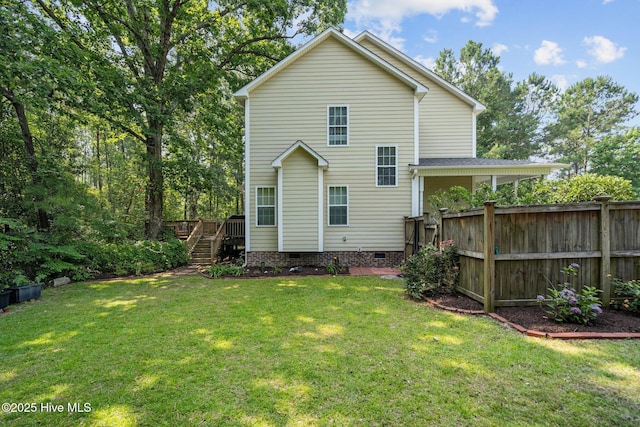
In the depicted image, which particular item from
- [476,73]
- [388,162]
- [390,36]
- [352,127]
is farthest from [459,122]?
[476,73]

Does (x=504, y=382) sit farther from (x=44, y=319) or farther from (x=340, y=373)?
(x=44, y=319)

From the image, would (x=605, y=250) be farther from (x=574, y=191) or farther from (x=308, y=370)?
(x=308, y=370)

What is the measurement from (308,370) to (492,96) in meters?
27.8

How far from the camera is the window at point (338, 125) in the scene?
10.2 m

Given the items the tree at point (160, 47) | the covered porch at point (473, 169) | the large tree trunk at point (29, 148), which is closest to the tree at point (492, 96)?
the covered porch at point (473, 169)

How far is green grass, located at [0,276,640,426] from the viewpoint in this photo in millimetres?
2332

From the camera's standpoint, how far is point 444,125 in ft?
38.3

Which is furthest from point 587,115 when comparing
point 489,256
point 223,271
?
point 223,271

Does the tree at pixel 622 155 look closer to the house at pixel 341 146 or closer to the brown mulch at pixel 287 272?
the house at pixel 341 146

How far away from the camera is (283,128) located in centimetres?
1019

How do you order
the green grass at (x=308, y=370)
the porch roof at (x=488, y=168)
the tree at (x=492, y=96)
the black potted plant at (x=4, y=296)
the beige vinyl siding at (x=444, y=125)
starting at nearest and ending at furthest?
the green grass at (x=308, y=370)
the black potted plant at (x=4, y=296)
the porch roof at (x=488, y=168)
the beige vinyl siding at (x=444, y=125)
the tree at (x=492, y=96)

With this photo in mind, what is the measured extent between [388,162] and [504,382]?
8.32 metres

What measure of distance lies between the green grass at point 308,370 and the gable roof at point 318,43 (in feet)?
25.9

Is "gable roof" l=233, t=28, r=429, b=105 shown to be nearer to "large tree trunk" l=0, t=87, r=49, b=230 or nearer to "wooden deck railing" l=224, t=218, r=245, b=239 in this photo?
"wooden deck railing" l=224, t=218, r=245, b=239
